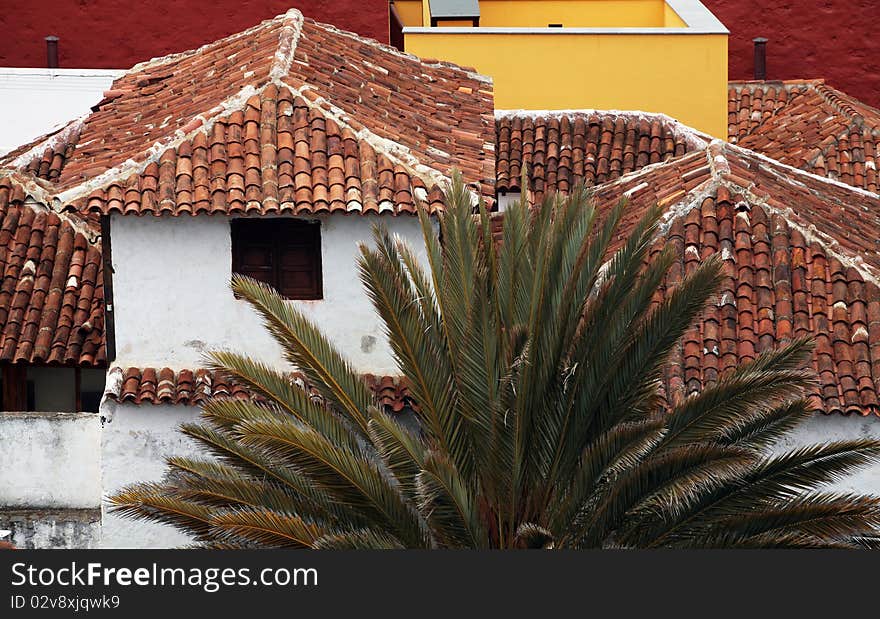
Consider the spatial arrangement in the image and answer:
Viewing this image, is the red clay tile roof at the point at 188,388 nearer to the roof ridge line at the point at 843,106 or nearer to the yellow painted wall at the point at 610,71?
the yellow painted wall at the point at 610,71

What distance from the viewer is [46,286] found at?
1825 cm

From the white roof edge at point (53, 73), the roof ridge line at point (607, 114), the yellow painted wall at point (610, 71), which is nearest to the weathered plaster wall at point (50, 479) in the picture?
the roof ridge line at point (607, 114)

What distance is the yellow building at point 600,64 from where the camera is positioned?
963 inches

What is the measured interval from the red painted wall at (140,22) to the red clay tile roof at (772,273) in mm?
11857

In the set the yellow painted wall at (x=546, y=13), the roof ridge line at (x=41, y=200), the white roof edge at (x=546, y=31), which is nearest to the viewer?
the roof ridge line at (x=41, y=200)

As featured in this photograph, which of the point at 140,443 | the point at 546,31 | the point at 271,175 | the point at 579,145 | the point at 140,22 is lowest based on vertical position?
the point at 140,443

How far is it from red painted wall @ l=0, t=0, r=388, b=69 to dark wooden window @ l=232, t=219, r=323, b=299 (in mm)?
13627

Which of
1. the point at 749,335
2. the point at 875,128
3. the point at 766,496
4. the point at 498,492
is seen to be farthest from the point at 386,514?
the point at 875,128

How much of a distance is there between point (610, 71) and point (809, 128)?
12.2 feet

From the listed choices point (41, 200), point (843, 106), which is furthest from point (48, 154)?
point (843, 106)

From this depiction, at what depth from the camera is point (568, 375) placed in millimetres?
12516

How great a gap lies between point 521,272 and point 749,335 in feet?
13.3

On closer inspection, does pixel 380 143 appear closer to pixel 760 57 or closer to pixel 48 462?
pixel 48 462

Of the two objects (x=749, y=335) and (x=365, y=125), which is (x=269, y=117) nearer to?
(x=365, y=125)
